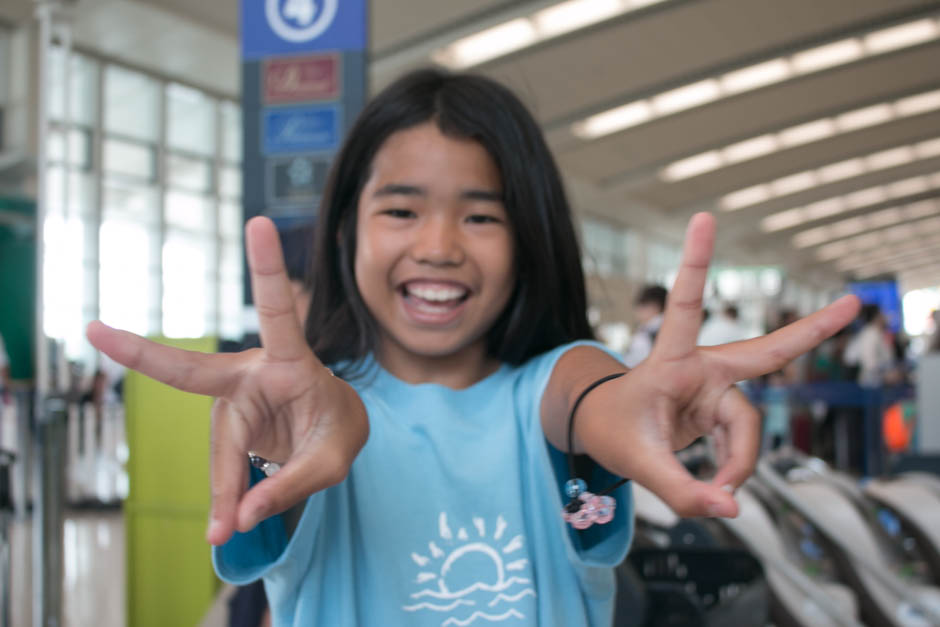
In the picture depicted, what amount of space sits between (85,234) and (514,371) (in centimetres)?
1204

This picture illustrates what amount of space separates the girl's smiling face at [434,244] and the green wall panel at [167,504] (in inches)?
97.0

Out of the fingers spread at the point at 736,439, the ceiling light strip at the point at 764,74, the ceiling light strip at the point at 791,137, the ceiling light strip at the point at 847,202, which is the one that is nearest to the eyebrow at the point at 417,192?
the fingers spread at the point at 736,439

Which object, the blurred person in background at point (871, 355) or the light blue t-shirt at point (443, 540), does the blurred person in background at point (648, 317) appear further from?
the light blue t-shirt at point (443, 540)

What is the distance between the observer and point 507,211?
121cm

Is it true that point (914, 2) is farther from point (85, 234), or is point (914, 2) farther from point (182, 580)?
point (182, 580)

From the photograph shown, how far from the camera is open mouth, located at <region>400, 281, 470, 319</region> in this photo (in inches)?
46.0

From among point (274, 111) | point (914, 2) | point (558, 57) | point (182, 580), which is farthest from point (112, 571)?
point (914, 2)

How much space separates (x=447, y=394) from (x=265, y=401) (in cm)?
37

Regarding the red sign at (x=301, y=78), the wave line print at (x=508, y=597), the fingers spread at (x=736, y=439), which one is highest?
the red sign at (x=301, y=78)

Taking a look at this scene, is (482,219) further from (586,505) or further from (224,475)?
(224,475)

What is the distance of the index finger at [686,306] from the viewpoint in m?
0.83

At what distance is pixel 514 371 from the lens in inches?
49.8

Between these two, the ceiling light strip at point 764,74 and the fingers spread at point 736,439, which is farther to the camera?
the ceiling light strip at point 764,74

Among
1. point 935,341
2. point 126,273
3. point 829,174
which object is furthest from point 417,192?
point 829,174
